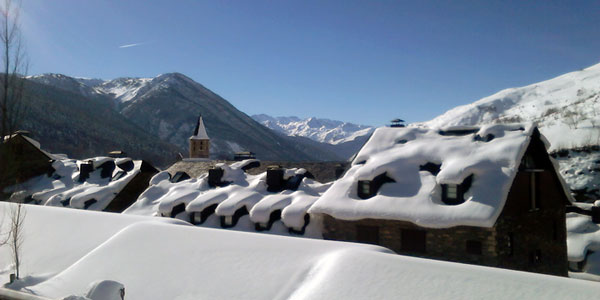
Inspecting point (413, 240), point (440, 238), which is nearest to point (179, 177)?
point (413, 240)

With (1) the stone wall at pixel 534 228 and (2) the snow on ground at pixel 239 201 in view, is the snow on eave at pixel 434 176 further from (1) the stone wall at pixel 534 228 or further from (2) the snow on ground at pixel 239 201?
(2) the snow on ground at pixel 239 201

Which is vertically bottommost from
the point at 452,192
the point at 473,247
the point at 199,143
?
the point at 473,247

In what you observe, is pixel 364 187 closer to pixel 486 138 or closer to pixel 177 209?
pixel 486 138

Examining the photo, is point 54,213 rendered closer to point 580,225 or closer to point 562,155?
point 580,225

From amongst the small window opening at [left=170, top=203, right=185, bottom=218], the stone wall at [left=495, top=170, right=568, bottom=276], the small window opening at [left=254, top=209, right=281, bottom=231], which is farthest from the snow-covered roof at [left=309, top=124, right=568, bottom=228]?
the small window opening at [left=170, top=203, right=185, bottom=218]

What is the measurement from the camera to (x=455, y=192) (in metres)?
18.2

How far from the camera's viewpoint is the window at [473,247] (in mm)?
16891

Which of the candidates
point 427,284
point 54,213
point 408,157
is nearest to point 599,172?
point 408,157

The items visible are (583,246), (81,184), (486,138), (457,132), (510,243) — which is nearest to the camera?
(510,243)

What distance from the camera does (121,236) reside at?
1352 centimetres

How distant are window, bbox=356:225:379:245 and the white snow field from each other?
8.22 metres

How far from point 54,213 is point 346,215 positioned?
1217cm

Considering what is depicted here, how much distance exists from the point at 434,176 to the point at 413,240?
318cm

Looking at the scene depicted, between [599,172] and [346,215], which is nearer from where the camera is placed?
[346,215]
